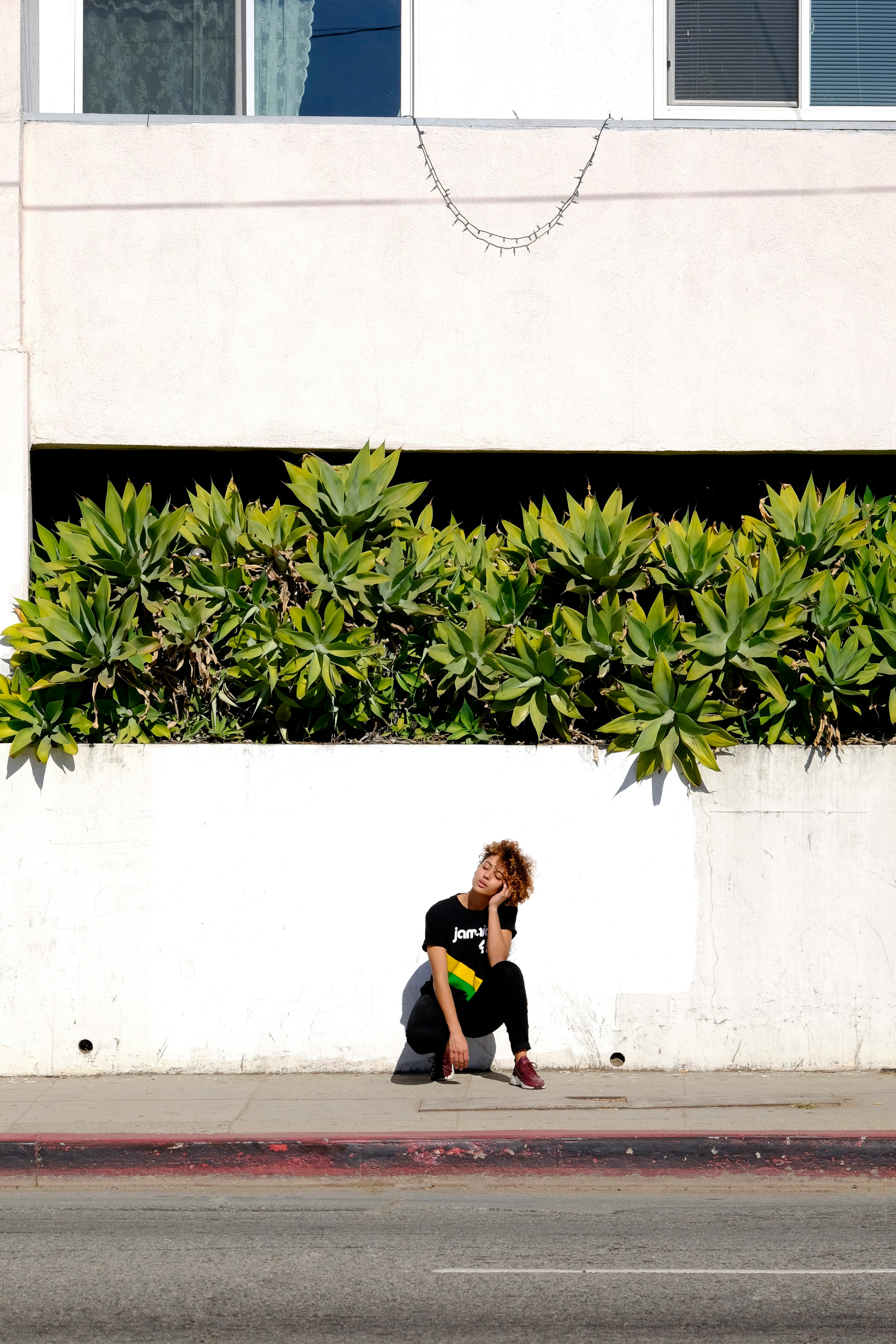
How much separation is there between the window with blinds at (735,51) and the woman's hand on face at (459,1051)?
6514mm

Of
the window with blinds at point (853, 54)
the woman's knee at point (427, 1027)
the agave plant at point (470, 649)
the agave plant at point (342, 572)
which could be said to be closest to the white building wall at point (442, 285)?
the window with blinds at point (853, 54)

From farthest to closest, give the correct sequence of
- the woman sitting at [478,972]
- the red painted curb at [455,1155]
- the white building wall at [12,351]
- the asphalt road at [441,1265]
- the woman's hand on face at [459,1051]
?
the white building wall at [12,351], the woman sitting at [478,972], the woman's hand on face at [459,1051], the red painted curb at [455,1155], the asphalt road at [441,1265]

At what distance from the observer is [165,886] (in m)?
8.30

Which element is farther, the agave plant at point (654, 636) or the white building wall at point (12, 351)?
the white building wall at point (12, 351)

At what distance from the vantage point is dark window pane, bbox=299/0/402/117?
32.2ft

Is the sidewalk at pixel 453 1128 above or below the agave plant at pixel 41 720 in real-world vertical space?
below

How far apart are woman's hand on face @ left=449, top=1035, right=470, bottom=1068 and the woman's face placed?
790 mm

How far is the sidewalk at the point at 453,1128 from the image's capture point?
6.84 metres

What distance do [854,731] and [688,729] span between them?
122 cm

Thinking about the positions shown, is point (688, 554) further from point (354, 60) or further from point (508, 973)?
point (354, 60)

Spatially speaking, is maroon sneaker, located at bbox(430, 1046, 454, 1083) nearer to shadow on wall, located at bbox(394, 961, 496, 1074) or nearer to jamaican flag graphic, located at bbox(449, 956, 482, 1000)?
shadow on wall, located at bbox(394, 961, 496, 1074)

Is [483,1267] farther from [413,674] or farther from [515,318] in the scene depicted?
[515,318]

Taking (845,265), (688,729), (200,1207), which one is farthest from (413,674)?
(845,265)

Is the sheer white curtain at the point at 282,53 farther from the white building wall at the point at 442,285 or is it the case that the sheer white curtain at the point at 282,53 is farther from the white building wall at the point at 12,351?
the white building wall at the point at 12,351
